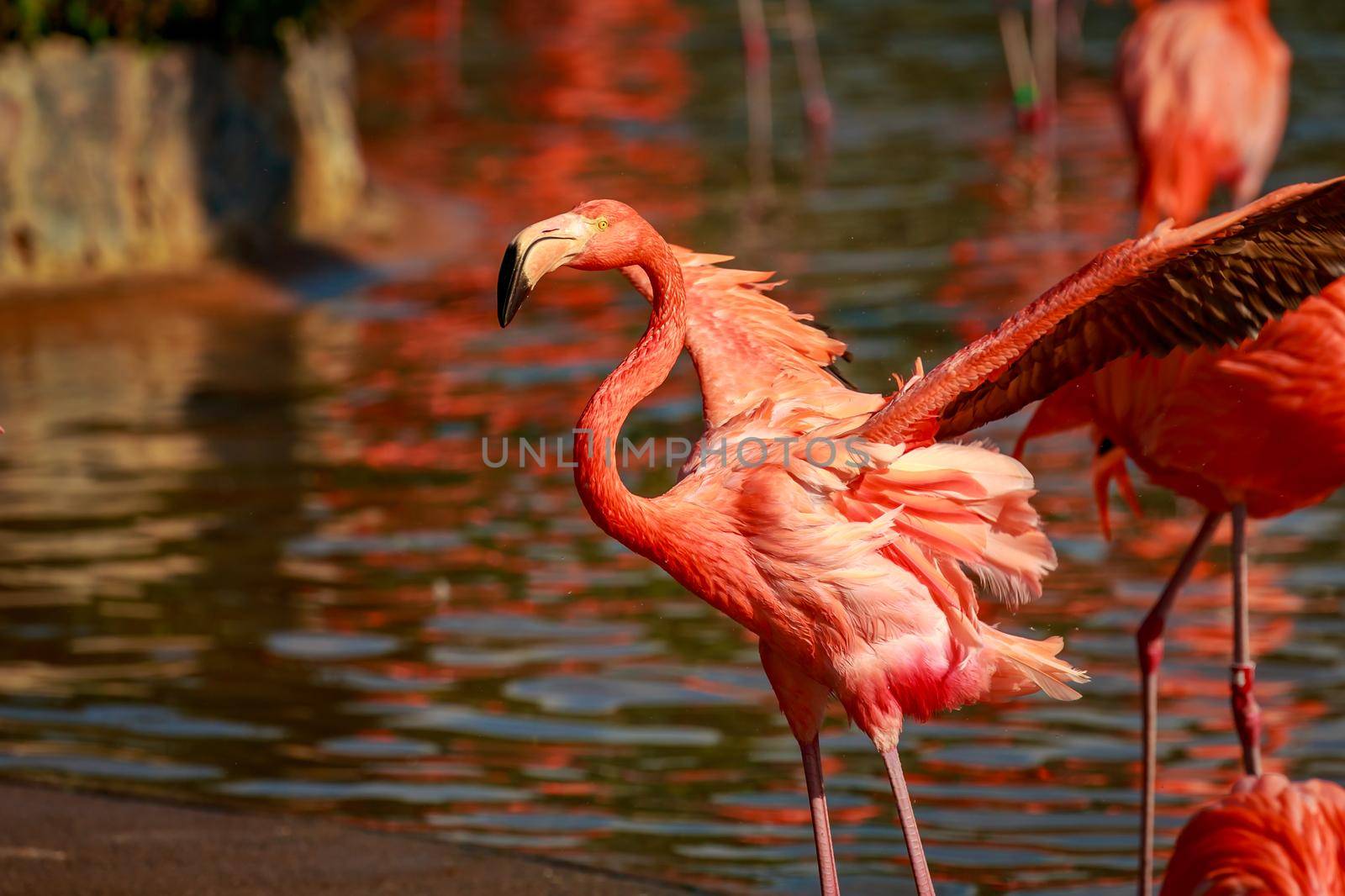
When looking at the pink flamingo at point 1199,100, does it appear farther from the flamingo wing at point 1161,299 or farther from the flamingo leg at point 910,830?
the flamingo leg at point 910,830

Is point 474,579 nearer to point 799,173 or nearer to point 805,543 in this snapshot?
point 805,543

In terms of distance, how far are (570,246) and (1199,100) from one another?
15.4 feet

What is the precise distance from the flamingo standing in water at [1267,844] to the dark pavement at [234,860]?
1.08m

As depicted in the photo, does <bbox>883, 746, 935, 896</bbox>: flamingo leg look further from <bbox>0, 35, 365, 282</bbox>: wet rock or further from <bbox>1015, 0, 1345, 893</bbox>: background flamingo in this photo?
<bbox>0, 35, 365, 282</bbox>: wet rock

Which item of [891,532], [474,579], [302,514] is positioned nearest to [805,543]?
[891,532]

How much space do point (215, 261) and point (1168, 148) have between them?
16.7 feet

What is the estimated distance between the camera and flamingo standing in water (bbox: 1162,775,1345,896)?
3076 millimetres

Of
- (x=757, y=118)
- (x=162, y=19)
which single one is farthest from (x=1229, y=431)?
(x=757, y=118)

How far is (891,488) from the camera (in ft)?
11.3

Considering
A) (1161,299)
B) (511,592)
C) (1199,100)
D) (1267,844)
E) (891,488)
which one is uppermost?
(1199,100)

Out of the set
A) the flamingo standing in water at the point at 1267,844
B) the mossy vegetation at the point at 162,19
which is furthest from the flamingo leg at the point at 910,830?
the mossy vegetation at the point at 162,19

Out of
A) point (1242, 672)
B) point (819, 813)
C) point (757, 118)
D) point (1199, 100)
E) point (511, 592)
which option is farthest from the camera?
point (757, 118)

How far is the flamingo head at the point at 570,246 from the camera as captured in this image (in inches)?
117

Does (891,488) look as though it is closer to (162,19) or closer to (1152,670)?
(1152,670)
